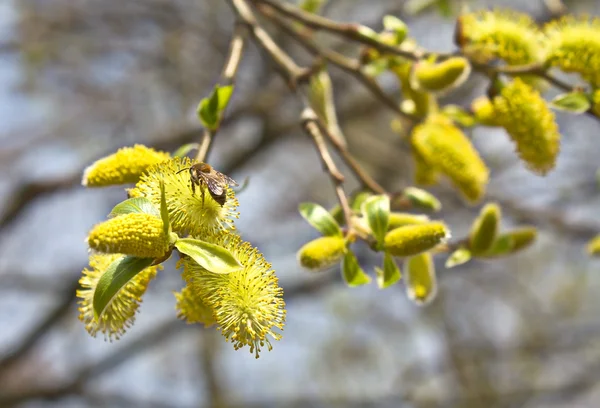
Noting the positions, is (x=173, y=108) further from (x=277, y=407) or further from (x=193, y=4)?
(x=277, y=407)

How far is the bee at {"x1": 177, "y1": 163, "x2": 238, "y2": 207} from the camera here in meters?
0.66

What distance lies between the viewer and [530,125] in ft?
3.16

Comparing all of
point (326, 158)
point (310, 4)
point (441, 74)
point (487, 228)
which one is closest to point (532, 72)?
point (441, 74)

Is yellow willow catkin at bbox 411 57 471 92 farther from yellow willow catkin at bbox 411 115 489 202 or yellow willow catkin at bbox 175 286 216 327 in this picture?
yellow willow catkin at bbox 175 286 216 327

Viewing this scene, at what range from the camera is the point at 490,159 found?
3021 millimetres

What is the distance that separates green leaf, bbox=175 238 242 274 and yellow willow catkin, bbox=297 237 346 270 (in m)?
0.20

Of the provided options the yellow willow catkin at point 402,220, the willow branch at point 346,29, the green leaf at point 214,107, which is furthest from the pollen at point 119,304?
the willow branch at point 346,29

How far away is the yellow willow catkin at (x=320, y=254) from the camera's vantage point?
32.4 inches

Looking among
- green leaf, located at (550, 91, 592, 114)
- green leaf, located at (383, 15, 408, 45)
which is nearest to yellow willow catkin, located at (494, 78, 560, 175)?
green leaf, located at (550, 91, 592, 114)

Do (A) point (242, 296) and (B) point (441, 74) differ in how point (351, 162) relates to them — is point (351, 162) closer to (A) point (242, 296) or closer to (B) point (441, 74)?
(B) point (441, 74)

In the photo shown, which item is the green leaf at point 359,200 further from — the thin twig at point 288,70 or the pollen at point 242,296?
the pollen at point 242,296

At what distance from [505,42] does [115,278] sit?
79 centimetres

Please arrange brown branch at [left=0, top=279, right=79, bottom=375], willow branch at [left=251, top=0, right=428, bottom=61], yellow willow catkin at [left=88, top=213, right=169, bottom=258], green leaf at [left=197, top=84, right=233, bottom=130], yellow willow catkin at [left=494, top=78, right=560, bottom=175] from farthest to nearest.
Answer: brown branch at [left=0, top=279, right=79, bottom=375], willow branch at [left=251, top=0, right=428, bottom=61], yellow willow catkin at [left=494, top=78, right=560, bottom=175], green leaf at [left=197, top=84, right=233, bottom=130], yellow willow catkin at [left=88, top=213, right=169, bottom=258]

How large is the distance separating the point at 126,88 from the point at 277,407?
2163 mm
